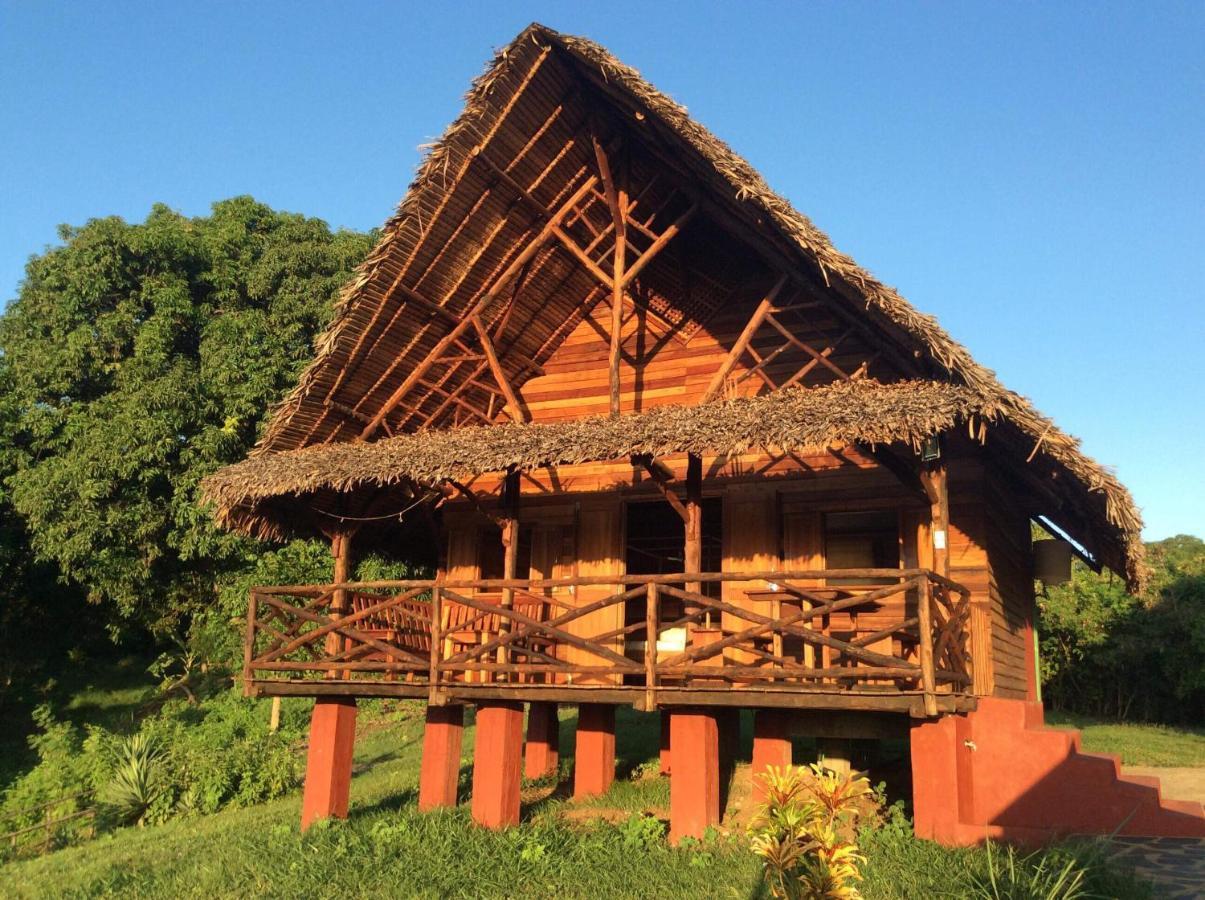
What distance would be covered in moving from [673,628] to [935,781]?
3.10m

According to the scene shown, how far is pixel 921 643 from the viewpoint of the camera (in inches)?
305

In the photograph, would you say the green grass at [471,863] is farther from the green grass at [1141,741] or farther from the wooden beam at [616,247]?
the green grass at [1141,741]

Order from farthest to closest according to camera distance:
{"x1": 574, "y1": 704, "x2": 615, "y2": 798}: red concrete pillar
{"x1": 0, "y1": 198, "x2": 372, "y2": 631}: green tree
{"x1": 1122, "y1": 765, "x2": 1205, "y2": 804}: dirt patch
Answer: {"x1": 0, "y1": 198, "x2": 372, "y2": 631}: green tree < {"x1": 1122, "y1": 765, "x2": 1205, "y2": 804}: dirt patch < {"x1": 574, "y1": 704, "x2": 615, "y2": 798}: red concrete pillar

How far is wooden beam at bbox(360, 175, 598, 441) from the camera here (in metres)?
11.2

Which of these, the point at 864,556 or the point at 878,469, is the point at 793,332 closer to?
the point at 878,469

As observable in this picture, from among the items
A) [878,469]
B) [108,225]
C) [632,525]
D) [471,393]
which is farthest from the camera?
[108,225]

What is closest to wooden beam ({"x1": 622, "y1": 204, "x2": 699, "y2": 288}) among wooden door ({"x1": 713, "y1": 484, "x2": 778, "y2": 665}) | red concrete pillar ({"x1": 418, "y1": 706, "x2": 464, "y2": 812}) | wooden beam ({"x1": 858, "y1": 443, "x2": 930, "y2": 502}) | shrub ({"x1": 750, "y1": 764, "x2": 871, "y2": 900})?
wooden door ({"x1": 713, "y1": 484, "x2": 778, "y2": 665})

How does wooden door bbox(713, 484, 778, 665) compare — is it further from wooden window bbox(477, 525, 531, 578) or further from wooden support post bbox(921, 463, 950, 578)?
wooden window bbox(477, 525, 531, 578)

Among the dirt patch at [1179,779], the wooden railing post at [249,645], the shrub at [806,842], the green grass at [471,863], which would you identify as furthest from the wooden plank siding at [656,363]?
the shrub at [806,842]

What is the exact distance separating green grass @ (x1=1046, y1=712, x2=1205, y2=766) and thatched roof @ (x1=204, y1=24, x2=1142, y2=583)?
20.0ft

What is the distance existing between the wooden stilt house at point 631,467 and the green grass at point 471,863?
1.95 ft

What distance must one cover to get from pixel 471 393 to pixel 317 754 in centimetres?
479

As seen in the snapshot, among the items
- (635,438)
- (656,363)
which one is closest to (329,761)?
(635,438)

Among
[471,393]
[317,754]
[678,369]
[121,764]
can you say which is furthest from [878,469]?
[121,764]
